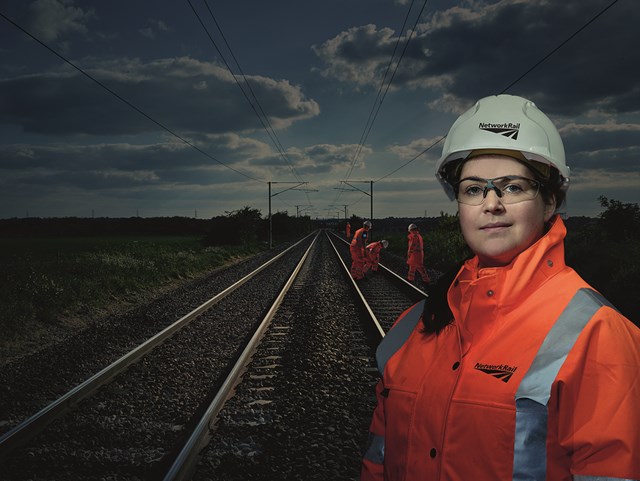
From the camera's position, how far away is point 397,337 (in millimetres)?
1724

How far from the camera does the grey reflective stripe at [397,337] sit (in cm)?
168

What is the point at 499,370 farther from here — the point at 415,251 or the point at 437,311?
the point at 415,251

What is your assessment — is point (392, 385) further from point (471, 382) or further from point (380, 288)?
point (380, 288)

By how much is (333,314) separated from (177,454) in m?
6.72

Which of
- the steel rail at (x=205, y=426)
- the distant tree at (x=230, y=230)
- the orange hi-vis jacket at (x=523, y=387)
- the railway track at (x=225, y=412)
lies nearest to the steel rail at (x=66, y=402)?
the railway track at (x=225, y=412)

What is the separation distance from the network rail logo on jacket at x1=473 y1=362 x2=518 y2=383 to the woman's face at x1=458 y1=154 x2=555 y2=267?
35 cm

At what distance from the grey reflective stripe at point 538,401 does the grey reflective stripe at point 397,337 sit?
0.57m

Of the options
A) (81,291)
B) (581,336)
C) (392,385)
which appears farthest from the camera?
(81,291)

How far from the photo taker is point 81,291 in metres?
12.5

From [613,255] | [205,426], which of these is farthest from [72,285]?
[613,255]

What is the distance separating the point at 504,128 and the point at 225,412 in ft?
15.4

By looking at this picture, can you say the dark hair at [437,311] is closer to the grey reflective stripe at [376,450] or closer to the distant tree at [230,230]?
the grey reflective stripe at [376,450]

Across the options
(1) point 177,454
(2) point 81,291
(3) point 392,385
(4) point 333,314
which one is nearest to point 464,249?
(4) point 333,314

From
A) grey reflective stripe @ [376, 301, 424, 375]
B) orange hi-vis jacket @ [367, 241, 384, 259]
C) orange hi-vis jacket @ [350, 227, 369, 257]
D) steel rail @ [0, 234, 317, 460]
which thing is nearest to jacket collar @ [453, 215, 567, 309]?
grey reflective stripe @ [376, 301, 424, 375]
